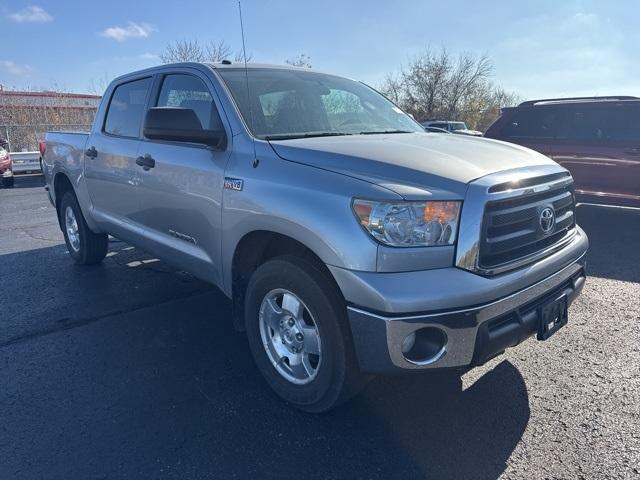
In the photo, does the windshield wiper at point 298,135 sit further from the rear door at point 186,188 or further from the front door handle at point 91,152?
the front door handle at point 91,152

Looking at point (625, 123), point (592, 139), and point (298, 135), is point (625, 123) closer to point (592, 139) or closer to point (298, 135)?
point (592, 139)

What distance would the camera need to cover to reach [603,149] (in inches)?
292

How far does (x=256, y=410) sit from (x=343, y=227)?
1272mm

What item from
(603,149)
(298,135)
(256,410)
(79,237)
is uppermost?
(298,135)

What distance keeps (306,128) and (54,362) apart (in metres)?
2.44

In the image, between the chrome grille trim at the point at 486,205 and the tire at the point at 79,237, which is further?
the tire at the point at 79,237

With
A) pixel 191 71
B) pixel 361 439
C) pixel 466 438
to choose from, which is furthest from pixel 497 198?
pixel 191 71

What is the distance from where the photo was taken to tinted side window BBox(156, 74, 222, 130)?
11.3 feet

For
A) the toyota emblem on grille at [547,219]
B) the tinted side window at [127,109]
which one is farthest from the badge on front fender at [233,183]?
the toyota emblem on grille at [547,219]

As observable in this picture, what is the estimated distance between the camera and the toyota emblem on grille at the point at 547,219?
2.77 m

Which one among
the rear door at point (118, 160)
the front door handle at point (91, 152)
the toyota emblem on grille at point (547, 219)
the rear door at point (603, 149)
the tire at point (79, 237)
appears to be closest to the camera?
the toyota emblem on grille at point (547, 219)

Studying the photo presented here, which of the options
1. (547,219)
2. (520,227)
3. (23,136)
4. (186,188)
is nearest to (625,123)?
(547,219)

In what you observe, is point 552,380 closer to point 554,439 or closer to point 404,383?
point 554,439

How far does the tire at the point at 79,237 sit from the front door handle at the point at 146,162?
1955mm
